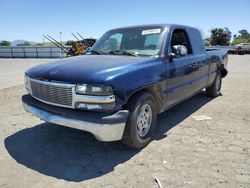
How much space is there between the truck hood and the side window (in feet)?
2.75

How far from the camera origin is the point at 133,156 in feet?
12.6

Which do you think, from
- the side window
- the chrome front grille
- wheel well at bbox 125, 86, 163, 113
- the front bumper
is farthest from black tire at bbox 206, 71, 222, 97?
the chrome front grille

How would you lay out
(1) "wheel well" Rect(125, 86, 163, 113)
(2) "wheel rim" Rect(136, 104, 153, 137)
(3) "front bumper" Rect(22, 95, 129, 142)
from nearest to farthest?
(3) "front bumper" Rect(22, 95, 129, 142), (2) "wheel rim" Rect(136, 104, 153, 137), (1) "wheel well" Rect(125, 86, 163, 113)

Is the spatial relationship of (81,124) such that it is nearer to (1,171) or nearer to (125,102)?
(125,102)

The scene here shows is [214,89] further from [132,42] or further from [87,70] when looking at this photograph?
[87,70]

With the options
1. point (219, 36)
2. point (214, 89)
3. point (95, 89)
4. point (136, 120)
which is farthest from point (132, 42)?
point (219, 36)

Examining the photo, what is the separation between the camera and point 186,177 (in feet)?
10.7

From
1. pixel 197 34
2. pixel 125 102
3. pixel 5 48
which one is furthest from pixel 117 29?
pixel 5 48

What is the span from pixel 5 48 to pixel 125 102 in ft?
111

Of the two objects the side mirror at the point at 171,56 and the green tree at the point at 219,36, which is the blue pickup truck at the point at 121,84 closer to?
the side mirror at the point at 171,56

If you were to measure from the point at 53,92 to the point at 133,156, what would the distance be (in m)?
1.48

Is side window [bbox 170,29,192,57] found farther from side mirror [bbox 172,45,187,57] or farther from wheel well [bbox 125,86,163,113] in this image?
wheel well [bbox 125,86,163,113]

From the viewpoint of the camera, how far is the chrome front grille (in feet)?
11.7

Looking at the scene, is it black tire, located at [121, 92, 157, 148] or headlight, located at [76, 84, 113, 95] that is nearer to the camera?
headlight, located at [76, 84, 113, 95]
